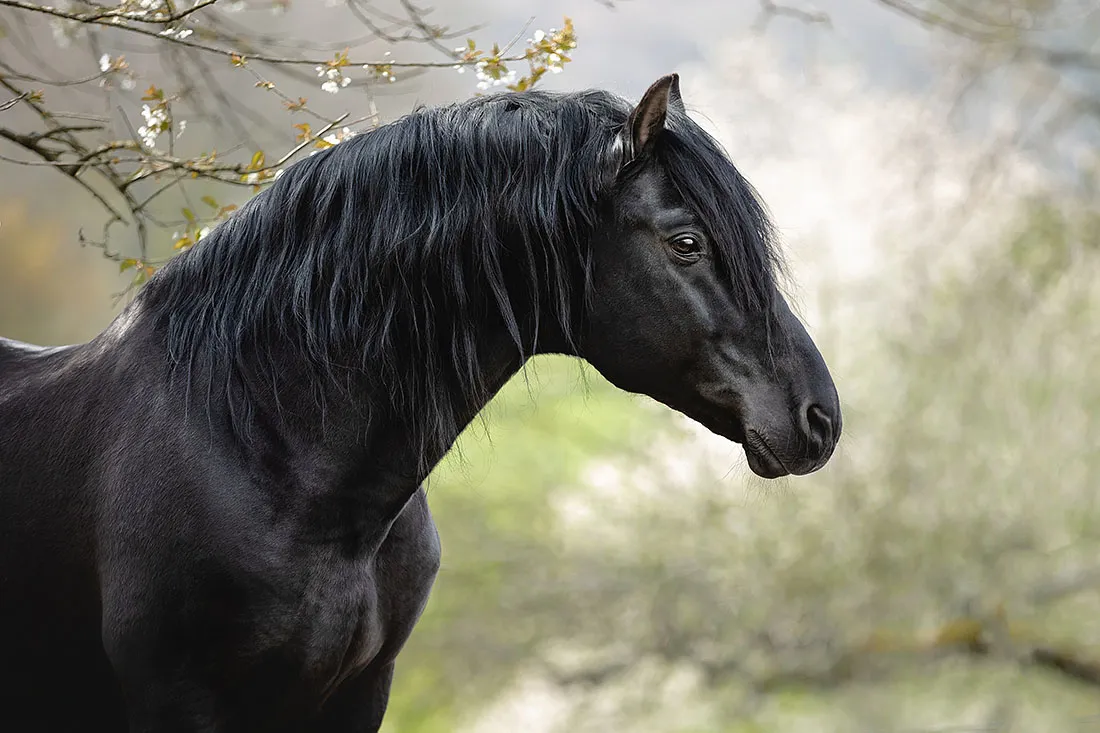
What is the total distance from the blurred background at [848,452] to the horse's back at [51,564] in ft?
18.2

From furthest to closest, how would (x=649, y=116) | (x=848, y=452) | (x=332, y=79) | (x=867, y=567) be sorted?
1. (x=867, y=567)
2. (x=848, y=452)
3. (x=332, y=79)
4. (x=649, y=116)

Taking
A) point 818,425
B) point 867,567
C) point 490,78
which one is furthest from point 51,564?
point 867,567

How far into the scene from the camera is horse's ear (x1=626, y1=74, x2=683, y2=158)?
5.49 ft

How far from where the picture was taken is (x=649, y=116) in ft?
5.62

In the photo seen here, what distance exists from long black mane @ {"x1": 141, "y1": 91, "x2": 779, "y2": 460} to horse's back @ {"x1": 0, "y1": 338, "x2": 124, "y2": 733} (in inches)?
11.5

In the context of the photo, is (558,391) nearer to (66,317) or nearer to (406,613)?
(66,317)

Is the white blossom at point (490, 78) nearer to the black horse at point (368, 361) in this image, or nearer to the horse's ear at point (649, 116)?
the black horse at point (368, 361)

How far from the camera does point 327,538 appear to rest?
1.78m

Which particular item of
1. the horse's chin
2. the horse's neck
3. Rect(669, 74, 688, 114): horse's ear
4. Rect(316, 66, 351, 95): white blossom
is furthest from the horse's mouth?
Rect(316, 66, 351, 95): white blossom

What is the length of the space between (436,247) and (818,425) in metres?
0.67

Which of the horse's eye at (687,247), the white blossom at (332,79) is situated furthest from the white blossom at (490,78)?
the horse's eye at (687,247)

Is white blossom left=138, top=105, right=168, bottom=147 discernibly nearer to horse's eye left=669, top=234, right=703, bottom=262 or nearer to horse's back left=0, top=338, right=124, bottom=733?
horse's back left=0, top=338, right=124, bottom=733

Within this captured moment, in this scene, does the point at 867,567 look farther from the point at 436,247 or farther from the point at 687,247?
the point at 436,247

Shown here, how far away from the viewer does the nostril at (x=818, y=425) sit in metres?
1.73
